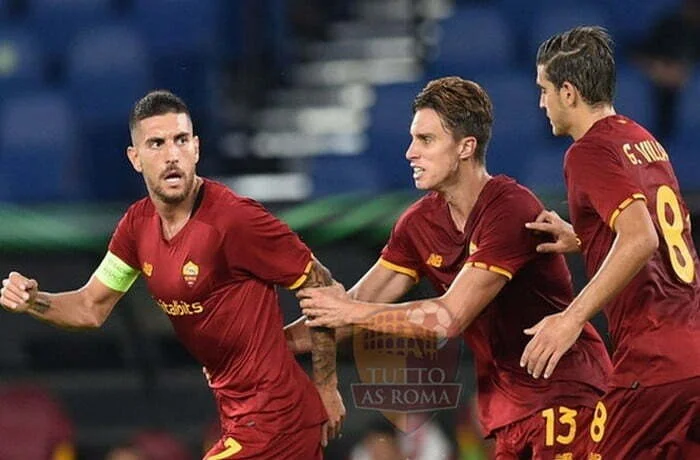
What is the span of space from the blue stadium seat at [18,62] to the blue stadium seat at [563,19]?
3.29 meters

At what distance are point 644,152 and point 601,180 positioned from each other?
0.70ft

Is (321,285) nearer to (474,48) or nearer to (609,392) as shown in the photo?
(609,392)

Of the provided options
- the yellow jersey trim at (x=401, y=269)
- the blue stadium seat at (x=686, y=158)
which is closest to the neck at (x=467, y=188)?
the yellow jersey trim at (x=401, y=269)

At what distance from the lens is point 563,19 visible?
9086mm

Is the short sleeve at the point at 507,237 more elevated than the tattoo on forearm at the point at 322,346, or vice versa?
the short sleeve at the point at 507,237

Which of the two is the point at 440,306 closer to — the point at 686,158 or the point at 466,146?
the point at 466,146

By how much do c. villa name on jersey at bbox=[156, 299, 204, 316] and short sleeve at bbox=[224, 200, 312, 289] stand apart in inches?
7.2

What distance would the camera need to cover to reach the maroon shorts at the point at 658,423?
4430 millimetres

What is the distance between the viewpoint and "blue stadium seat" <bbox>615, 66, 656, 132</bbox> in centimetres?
836

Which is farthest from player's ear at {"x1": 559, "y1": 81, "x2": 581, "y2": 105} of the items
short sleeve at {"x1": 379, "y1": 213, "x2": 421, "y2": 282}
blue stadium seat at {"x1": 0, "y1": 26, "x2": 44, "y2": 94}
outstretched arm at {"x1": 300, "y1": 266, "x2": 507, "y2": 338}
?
blue stadium seat at {"x1": 0, "y1": 26, "x2": 44, "y2": 94}

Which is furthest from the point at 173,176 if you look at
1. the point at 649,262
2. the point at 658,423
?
the point at 658,423

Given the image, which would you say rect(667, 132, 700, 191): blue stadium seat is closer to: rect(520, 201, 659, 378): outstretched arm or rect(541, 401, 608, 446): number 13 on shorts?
rect(541, 401, 608, 446): number 13 on shorts

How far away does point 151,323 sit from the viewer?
7172 mm

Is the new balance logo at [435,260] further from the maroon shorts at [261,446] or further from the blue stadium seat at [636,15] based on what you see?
the blue stadium seat at [636,15]
